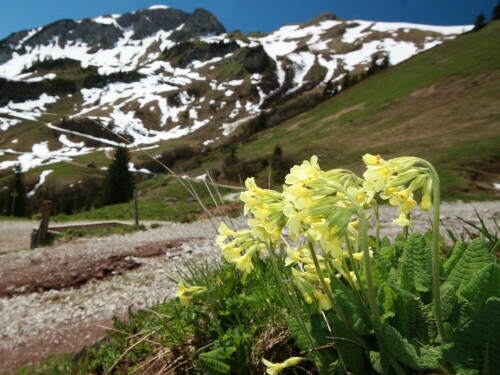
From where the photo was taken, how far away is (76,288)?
9.76m

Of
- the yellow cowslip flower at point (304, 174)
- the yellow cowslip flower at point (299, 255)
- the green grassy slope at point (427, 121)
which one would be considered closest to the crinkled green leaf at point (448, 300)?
the yellow cowslip flower at point (299, 255)

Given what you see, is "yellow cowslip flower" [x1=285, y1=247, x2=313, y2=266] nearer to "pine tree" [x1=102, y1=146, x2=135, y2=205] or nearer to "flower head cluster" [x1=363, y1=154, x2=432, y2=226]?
"flower head cluster" [x1=363, y1=154, x2=432, y2=226]

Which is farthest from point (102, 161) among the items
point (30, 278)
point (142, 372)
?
point (142, 372)

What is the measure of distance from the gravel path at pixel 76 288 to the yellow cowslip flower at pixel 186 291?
4.84 ft

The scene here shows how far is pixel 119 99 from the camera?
7470 inches

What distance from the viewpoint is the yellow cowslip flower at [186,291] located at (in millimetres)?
2336

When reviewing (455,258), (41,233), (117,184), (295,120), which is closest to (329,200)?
(455,258)

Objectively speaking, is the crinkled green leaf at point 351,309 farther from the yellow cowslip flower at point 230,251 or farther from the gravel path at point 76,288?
the gravel path at point 76,288

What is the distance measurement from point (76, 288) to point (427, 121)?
1985 inches

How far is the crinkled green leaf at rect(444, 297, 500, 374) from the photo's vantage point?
1331 millimetres

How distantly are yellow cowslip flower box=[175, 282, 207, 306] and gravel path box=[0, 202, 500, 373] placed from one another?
4.84ft

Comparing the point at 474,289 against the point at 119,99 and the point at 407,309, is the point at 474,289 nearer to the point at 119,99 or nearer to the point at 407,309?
the point at 407,309

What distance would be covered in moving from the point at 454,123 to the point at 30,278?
48150 millimetres

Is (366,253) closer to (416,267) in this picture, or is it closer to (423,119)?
(416,267)
